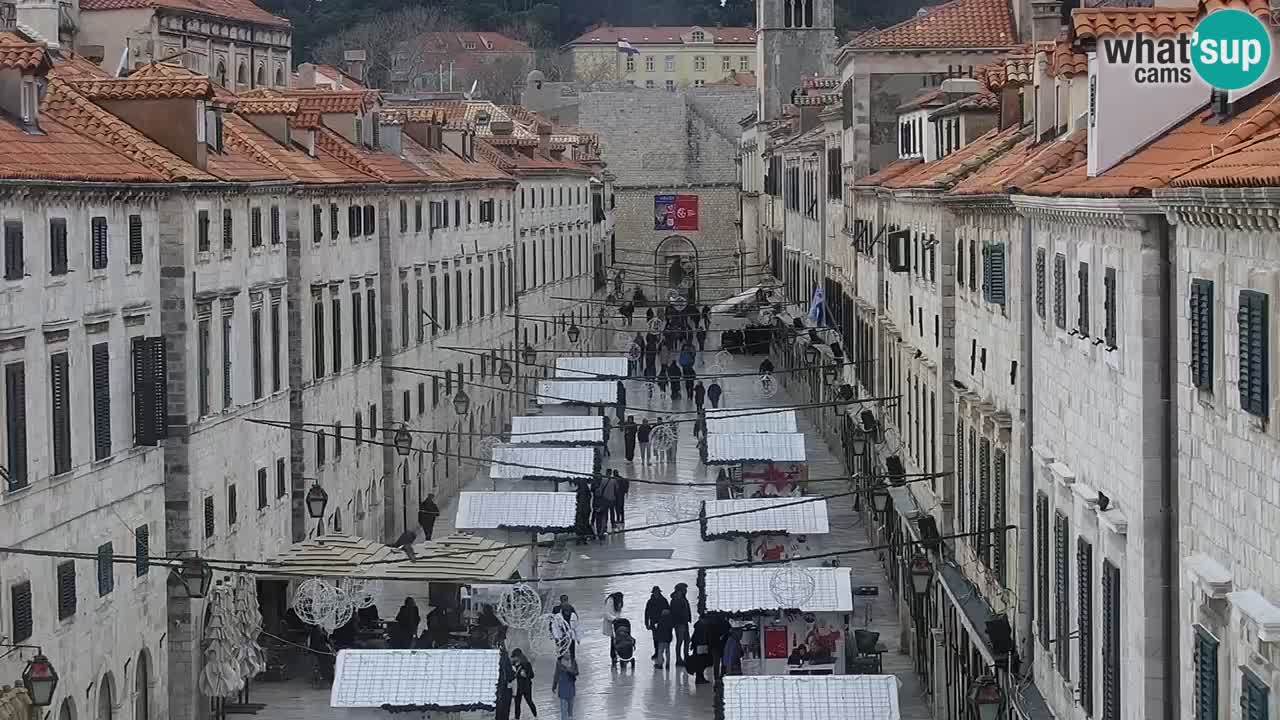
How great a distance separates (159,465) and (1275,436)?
20.6 meters

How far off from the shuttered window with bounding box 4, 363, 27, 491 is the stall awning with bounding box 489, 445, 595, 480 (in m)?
20.2

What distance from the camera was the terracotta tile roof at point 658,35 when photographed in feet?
577

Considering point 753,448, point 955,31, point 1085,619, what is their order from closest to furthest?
point 1085,619
point 753,448
point 955,31

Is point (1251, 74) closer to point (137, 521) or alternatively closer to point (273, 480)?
point (137, 521)

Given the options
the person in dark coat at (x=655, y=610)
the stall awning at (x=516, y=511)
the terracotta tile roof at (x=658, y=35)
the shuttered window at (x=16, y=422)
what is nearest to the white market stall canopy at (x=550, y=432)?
the stall awning at (x=516, y=511)

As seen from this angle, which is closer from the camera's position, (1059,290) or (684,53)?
(1059,290)

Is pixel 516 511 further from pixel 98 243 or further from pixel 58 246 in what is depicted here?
pixel 58 246

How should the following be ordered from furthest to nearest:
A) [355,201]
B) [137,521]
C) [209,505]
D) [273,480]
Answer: [355,201], [273,480], [209,505], [137,521]

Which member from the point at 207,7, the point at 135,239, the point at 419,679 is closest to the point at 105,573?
the point at 419,679

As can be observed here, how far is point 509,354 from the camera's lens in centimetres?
6756

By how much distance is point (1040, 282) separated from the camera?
2202cm

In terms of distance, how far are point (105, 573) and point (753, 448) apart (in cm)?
2027

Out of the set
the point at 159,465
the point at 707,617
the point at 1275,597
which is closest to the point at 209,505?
the point at 159,465

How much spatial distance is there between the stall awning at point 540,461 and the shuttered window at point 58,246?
60.6 ft
